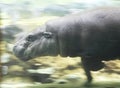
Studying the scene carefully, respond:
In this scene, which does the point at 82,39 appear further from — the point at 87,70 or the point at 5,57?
the point at 5,57

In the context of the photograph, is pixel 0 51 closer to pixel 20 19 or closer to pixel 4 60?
pixel 4 60

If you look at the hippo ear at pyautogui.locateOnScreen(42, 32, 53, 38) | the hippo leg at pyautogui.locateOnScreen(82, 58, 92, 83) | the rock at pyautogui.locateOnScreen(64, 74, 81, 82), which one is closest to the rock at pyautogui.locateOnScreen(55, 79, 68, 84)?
the rock at pyautogui.locateOnScreen(64, 74, 81, 82)

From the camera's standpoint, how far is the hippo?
2.74m

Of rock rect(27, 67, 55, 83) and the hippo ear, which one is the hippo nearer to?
the hippo ear

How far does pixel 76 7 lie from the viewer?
112 inches

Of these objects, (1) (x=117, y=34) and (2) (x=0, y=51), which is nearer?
(1) (x=117, y=34)

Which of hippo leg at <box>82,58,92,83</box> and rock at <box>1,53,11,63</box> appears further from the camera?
rock at <box>1,53,11,63</box>

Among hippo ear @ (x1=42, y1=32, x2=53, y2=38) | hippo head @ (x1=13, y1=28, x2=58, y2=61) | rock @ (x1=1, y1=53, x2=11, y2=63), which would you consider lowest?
rock @ (x1=1, y1=53, x2=11, y2=63)

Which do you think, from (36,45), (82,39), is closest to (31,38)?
(36,45)

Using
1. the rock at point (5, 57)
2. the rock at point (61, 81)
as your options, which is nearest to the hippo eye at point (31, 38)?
the rock at point (5, 57)

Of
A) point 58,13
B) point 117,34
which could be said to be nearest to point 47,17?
point 58,13

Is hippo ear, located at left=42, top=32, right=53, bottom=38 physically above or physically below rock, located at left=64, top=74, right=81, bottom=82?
above

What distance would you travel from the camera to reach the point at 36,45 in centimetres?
285

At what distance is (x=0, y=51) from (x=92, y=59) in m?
0.66
